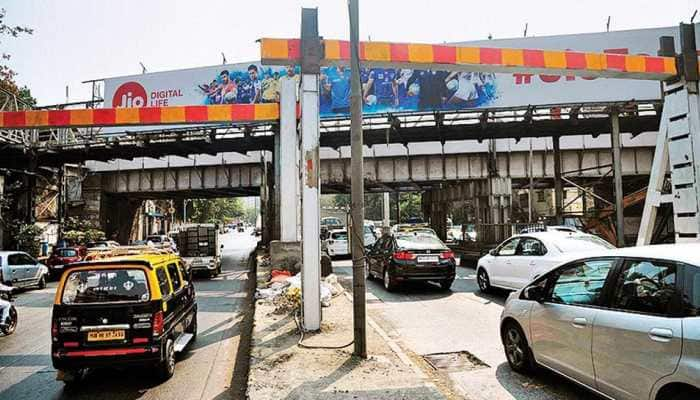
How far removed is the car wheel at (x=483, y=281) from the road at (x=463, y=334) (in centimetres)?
19

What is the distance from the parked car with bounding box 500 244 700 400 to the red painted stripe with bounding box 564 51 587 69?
540 centimetres

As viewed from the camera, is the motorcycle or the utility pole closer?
the utility pole

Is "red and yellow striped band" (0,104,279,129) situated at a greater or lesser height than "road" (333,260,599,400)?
greater

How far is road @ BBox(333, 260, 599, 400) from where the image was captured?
5.02 meters

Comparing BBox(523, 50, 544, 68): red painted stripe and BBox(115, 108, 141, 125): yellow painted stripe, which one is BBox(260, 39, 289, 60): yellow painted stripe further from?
BBox(115, 108, 141, 125): yellow painted stripe

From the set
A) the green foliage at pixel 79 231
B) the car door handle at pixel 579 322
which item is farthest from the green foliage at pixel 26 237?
the car door handle at pixel 579 322

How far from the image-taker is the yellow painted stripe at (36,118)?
43.5 feet

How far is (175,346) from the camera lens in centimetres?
625

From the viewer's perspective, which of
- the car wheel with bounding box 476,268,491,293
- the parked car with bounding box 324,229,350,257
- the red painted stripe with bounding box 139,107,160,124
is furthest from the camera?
the parked car with bounding box 324,229,350,257

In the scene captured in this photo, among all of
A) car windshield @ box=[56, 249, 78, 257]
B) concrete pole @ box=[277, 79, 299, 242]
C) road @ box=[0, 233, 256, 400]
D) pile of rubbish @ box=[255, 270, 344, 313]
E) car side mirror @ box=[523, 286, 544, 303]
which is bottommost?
road @ box=[0, 233, 256, 400]

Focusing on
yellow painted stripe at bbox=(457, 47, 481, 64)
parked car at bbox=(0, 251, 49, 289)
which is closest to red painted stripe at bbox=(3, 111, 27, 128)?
parked car at bbox=(0, 251, 49, 289)

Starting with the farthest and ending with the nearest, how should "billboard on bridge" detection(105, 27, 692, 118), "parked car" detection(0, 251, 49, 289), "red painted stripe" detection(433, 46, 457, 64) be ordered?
"billboard on bridge" detection(105, 27, 692, 118), "parked car" detection(0, 251, 49, 289), "red painted stripe" detection(433, 46, 457, 64)

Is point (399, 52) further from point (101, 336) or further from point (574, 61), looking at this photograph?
point (101, 336)

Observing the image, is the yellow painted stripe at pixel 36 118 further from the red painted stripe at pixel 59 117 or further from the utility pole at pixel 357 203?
the utility pole at pixel 357 203
